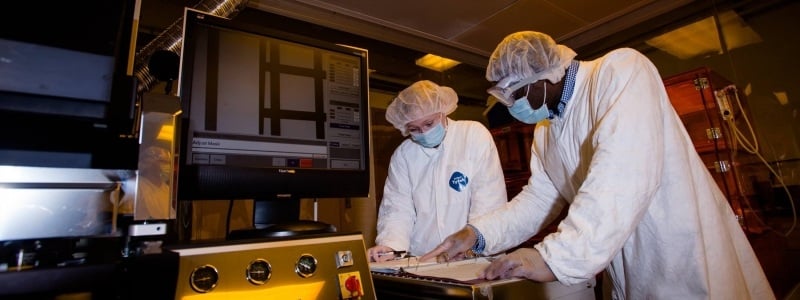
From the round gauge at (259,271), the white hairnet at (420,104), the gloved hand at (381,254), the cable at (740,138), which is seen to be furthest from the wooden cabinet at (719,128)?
the round gauge at (259,271)

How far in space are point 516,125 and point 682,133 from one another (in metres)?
2.15

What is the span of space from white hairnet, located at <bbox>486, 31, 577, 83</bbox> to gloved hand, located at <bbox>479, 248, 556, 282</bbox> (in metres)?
0.57

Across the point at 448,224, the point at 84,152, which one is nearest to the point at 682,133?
the point at 448,224

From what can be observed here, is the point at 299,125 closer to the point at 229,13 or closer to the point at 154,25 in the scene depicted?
the point at 229,13

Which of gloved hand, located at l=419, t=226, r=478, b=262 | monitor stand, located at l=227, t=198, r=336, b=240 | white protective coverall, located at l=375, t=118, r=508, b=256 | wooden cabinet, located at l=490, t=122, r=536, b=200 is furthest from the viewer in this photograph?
wooden cabinet, located at l=490, t=122, r=536, b=200

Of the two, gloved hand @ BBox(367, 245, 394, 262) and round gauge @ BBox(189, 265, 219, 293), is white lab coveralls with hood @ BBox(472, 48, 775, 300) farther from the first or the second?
round gauge @ BBox(189, 265, 219, 293)

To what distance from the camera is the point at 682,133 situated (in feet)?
3.07

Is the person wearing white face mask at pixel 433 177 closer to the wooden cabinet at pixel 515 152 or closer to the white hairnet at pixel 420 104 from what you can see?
the white hairnet at pixel 420 104

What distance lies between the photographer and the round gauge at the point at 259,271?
595 mm

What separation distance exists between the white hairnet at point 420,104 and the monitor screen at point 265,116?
585 mm

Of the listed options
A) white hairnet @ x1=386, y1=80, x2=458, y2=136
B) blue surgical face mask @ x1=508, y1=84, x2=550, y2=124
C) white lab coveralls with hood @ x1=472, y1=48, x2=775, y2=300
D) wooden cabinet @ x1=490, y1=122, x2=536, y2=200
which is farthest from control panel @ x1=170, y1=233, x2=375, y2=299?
wooden cabinet @ x1=490, y1=122, x2=536, y2=200

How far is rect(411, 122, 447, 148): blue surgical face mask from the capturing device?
1614 mm

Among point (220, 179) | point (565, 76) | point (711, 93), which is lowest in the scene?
point (220, 179)

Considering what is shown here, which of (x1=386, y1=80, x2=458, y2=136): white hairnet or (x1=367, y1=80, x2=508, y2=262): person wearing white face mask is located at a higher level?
(x1=386, y1=80, x2=458, y2=136): white hairnet
